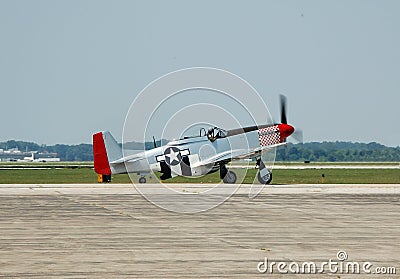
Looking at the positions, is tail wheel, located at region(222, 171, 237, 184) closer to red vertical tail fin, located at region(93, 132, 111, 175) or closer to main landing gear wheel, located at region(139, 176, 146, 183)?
main landing gear wheel, located at region(139, 176, 146, 183)

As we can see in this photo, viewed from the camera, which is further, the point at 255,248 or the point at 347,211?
the point at 347,211

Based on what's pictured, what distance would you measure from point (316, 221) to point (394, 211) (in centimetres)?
486

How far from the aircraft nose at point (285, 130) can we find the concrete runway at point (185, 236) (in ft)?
53.3

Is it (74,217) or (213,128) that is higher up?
(213,128)

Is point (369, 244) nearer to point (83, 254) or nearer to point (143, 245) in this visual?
point (143, 245)

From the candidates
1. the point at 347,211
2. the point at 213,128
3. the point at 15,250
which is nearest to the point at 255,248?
the point at 15,250

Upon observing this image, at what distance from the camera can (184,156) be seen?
150 feet

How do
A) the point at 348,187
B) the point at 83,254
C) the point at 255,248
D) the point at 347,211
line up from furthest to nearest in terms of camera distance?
the point at 348,187 → the point at 347,211 → the point at 255,248 → the point at 83,254

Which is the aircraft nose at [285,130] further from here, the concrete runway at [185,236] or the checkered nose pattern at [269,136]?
the concrete runway at [185,236]

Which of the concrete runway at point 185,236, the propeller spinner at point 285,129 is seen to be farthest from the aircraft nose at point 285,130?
the concrete runway at point 185,236

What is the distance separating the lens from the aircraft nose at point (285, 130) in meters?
49.0

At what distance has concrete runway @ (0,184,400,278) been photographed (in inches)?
591

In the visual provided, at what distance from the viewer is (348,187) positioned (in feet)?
137

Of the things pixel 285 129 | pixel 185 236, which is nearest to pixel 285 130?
pixel 285 129
